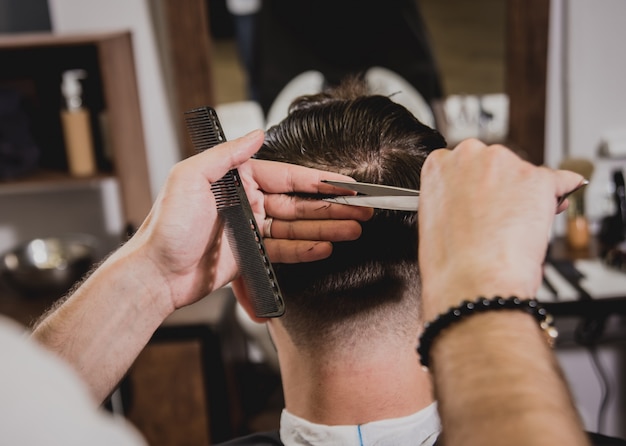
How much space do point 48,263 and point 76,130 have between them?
562mm

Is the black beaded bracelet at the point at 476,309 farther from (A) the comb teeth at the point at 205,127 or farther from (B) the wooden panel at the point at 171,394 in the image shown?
(B) the wooden panel at the point at 171,394

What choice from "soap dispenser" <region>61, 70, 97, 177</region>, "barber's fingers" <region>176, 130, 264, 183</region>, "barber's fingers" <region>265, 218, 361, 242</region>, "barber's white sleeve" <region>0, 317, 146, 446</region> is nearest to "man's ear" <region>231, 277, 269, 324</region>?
"barber's fingers" <region>265, 218, 361, 242</region>

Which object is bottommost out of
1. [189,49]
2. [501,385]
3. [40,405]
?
[501,385]

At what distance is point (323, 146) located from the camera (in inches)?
45.9

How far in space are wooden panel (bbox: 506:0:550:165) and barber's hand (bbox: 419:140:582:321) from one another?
1.87 m

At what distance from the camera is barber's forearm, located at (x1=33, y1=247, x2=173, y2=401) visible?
3.48ft

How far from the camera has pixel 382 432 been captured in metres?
1.12

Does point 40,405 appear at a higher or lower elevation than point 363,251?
higher

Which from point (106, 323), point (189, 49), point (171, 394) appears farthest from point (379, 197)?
point (189, 49)

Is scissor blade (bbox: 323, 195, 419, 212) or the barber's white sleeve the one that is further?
scissor blade (bbox: 323, 195, 419, 212)

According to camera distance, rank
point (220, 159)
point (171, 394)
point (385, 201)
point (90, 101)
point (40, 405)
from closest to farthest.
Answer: point (40, 405), point (385, 201), point (220, 159), point (171, 394), point (90, 101)

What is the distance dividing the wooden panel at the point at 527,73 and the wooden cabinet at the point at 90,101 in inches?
55.6

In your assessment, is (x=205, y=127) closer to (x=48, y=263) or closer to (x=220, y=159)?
(x=220, y=159)

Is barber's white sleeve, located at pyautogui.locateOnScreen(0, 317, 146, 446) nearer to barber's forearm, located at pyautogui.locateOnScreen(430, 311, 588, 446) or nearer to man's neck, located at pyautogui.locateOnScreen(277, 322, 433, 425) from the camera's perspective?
barber's forearm, located at pyautogui.locateOnScreen(430, 311, 588, 446)
